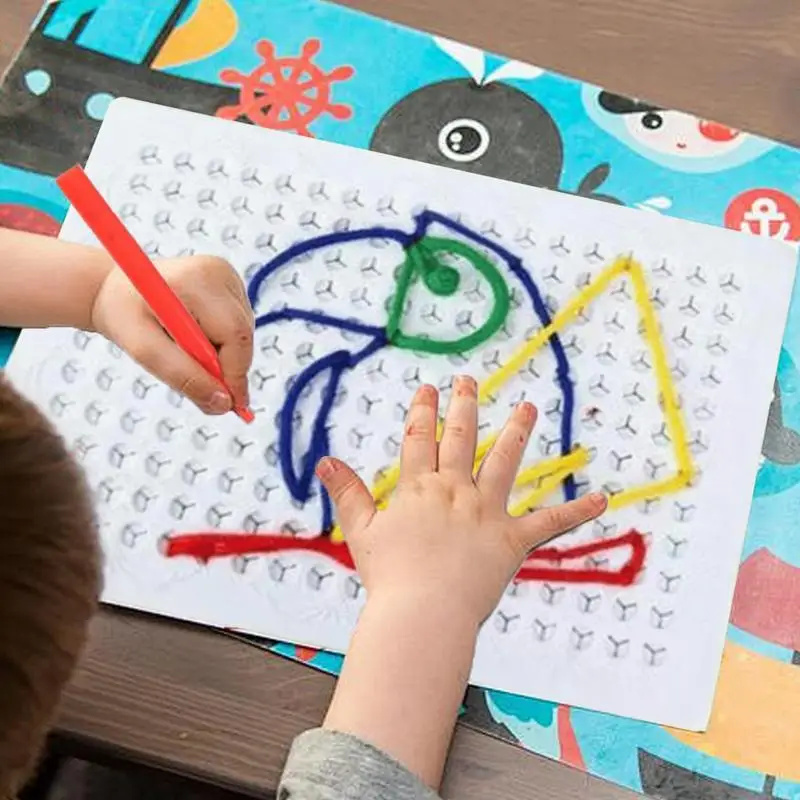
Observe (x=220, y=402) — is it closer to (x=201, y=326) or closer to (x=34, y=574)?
(x=201, y=326)

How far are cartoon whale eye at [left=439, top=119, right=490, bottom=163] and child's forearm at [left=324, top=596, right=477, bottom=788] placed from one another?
239 millimetres

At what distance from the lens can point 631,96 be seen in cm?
64

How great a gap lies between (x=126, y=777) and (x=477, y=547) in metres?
0.34

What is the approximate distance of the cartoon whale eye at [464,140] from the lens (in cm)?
63

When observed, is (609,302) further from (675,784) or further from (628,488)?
(675,784)

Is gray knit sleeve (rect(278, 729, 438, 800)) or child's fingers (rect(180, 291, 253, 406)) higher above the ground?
child's fingers (rect(180, 291, 253, 406))

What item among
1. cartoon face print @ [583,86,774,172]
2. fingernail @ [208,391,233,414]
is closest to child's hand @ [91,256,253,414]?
fingernail @ [208,391,233,414]

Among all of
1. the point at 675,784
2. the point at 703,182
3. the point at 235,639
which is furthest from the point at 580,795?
the point at 703,182

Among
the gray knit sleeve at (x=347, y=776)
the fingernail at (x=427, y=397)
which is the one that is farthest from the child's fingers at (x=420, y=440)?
the gray knit sleeve at (x=347, y=776)

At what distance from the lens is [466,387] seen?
0.55 meters

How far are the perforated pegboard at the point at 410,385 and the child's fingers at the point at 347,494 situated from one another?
3 centimetres

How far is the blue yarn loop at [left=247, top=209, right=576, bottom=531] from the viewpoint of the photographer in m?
0.57

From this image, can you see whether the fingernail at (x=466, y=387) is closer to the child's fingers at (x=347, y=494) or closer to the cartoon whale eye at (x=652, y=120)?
the child's fingers at (x=347, y=494)

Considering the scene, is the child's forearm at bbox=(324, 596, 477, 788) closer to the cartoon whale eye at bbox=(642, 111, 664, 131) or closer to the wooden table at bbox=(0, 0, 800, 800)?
the wooden table at bbox=(0, 0, 800, 800)
